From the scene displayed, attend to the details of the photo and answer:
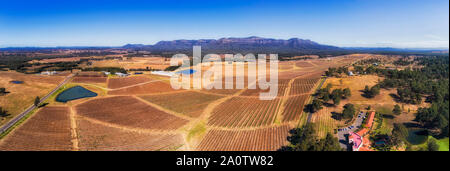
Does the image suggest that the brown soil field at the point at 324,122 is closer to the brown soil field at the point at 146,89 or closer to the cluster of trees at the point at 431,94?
the cluster of trees at the point at 431,94

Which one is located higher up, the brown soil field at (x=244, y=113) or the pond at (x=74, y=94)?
the pond at (x=74, y=94)

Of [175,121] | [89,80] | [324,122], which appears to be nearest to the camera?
[324,122]

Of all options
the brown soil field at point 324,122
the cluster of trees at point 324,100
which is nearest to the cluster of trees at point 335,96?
the cluster of trees at point 324,100

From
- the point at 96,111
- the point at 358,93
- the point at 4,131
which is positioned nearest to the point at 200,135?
the point at 96,111

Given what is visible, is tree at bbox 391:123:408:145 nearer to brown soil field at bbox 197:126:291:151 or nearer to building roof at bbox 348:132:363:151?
building roof at bbox 348:132:363:151

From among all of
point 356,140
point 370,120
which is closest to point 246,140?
point 356,140

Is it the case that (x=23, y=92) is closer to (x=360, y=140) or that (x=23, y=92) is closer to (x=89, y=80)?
(x=89, y=80)
